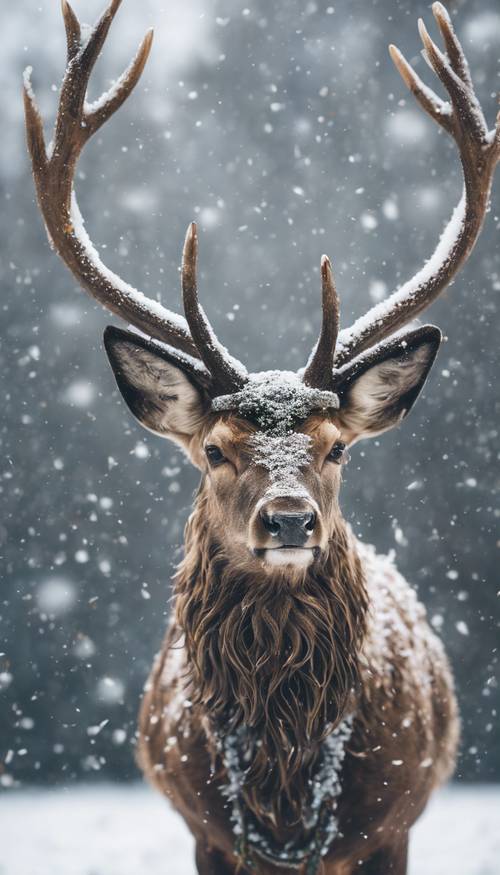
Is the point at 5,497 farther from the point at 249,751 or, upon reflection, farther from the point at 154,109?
the point at 249,751

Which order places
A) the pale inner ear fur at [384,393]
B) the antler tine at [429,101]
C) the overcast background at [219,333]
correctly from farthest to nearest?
the overcast background at [219,333] → the antler tine at [429,101] → the pale inner ear fur at [384,393]

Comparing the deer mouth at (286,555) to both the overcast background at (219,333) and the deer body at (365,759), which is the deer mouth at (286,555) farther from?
the overcast background at (219,333)

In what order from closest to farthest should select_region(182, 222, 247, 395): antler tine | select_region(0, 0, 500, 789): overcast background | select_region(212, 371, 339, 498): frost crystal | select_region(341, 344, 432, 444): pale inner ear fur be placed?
select_region(212, 371, 339, 498): frost crystal, select_region(182, 222, 247, 395): antler tine, select_region(341, 344, 432, 444): pale inner ear fur, select_region(0, 0, 500, 789): overcast background

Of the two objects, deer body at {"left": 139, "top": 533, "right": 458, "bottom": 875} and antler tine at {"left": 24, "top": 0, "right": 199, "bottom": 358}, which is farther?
antler tine at {"left": 24, "top": 0, "right": 199, "bottom": 358}

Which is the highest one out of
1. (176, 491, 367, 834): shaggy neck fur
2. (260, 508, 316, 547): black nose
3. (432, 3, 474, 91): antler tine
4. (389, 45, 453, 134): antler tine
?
(432, 3, 474, 91): antler tine

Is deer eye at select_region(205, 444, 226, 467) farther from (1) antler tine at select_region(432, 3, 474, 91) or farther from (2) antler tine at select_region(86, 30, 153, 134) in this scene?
(1) antler tine at select_region(432, 3, 474, 91)

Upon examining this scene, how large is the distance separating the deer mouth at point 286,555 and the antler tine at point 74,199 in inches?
33.8

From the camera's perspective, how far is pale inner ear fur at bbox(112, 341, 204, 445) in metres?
3.01

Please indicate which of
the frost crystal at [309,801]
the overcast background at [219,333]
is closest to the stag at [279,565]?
the frost crystal at [309,801]

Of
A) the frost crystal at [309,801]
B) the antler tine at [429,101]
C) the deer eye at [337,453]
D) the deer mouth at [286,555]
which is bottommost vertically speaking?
the frost crystal at [309,801]

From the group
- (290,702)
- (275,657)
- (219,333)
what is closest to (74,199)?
(275,657)

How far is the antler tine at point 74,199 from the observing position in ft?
10.3

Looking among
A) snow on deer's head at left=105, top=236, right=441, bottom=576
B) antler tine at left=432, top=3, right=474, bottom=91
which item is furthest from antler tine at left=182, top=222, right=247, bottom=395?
antler tine at left=432, top=3, right=474, bottom=91

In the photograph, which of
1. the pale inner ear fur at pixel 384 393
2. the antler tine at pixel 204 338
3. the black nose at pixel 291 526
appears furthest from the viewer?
the pale inner ear fur at pixel 384 393
